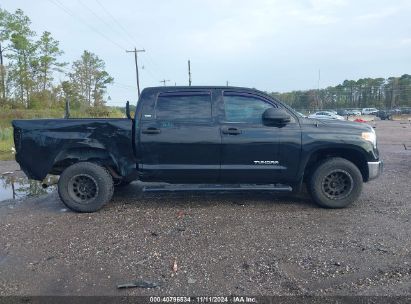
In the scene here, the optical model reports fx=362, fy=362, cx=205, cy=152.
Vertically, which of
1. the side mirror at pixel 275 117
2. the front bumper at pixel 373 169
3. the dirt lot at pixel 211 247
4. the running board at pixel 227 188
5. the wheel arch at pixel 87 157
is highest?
the side mirror at pixel 275 117

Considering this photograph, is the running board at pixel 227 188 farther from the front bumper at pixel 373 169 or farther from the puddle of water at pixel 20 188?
the puddle of water at pixel 20 188

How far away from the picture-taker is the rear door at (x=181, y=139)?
5586 mm

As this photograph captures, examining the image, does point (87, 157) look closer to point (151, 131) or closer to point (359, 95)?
point (151, 131)

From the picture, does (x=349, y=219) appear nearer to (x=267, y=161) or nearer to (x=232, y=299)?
(x=267, y=161)

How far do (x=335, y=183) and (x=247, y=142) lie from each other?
1.59m

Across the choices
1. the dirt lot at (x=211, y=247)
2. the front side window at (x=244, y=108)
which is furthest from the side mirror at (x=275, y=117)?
the dirt lot at (x=211, y=247)

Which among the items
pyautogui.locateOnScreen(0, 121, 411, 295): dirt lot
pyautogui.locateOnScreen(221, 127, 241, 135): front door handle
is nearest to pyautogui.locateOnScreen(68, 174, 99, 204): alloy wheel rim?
pyautogui.locateOnScreen(0, 121, 411, 295): dirt lot

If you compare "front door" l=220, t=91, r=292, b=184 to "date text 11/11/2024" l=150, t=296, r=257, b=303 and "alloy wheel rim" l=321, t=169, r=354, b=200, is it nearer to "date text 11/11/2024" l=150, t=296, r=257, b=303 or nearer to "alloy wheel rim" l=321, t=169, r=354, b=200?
"alloy wheel rim" l=321, t=169, r=354, b=200

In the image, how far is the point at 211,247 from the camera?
425 cm

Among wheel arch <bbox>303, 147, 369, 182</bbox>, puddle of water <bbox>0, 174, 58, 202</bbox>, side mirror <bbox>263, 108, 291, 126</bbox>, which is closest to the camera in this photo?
side mirror <bbox>263, 108, 291, 126</bbox>

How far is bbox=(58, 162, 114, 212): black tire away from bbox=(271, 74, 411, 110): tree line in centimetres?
7630

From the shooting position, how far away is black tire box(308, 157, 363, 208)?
5.73 meters

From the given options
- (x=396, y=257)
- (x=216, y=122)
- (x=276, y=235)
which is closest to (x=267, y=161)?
(x=216, y=122)

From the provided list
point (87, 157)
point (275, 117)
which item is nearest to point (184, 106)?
point (275, 117)
